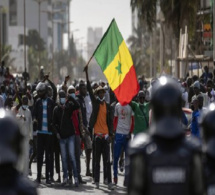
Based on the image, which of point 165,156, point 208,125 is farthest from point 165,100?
point 208,125

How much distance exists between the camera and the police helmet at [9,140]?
14.0 feet

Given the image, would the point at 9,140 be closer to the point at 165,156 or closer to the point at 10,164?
the point at 10,164

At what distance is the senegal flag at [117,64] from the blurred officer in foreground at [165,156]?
32.5ft

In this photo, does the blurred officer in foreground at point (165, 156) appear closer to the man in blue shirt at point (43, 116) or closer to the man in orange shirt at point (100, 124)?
the man in orange shirt at point (100, 124)

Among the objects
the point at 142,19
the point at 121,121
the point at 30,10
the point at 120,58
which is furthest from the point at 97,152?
the point at 30,10

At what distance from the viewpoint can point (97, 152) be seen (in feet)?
48.1

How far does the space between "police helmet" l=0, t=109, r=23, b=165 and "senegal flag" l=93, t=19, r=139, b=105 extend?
32.7 ft

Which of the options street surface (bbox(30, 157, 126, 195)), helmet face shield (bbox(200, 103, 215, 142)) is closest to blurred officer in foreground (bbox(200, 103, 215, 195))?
helmet face shield (bbox(200, 103, 215, 142))

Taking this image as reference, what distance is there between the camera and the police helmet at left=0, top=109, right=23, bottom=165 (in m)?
4.25

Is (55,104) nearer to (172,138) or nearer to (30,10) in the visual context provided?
(172,138)

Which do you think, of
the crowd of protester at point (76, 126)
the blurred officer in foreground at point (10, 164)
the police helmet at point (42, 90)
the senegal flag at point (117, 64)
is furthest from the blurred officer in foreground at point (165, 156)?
the police helmet at point (42, 90)

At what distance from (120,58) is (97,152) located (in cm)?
168

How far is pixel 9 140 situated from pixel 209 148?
3.43 feet

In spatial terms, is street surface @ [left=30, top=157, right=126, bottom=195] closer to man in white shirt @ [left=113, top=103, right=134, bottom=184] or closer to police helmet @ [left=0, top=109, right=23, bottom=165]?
man in white shirt @ [left=113, top=103, right=134, bottom=184]
